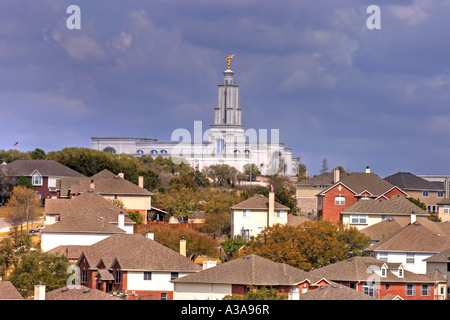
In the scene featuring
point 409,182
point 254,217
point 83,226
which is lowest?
point 83,226

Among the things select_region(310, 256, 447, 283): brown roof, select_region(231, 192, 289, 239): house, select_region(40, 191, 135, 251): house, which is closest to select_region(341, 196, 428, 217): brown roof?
select_region(231, 192, 289, 239): house

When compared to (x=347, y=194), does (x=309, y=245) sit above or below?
below

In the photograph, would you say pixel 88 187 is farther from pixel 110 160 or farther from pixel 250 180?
pixel 250 180

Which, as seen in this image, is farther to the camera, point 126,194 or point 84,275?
point 126,194

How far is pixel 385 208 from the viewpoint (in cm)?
7956

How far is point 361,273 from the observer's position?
53406 mm

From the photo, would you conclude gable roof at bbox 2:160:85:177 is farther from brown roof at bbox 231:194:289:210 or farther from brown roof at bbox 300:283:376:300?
brown roof at bbox 300:283:376:300

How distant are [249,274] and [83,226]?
2187 cm

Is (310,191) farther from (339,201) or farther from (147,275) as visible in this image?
(147,275)

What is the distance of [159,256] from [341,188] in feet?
109

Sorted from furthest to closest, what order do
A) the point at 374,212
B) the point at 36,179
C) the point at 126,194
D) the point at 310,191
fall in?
the point at 36,179 < the point at 310,191 < the point at 126,194 < the point at 374,212

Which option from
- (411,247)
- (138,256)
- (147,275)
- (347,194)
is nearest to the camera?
(147,275)

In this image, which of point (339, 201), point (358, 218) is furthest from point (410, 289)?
point (339, 201)

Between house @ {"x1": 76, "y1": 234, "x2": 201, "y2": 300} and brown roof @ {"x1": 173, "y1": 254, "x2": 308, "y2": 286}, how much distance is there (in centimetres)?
351
